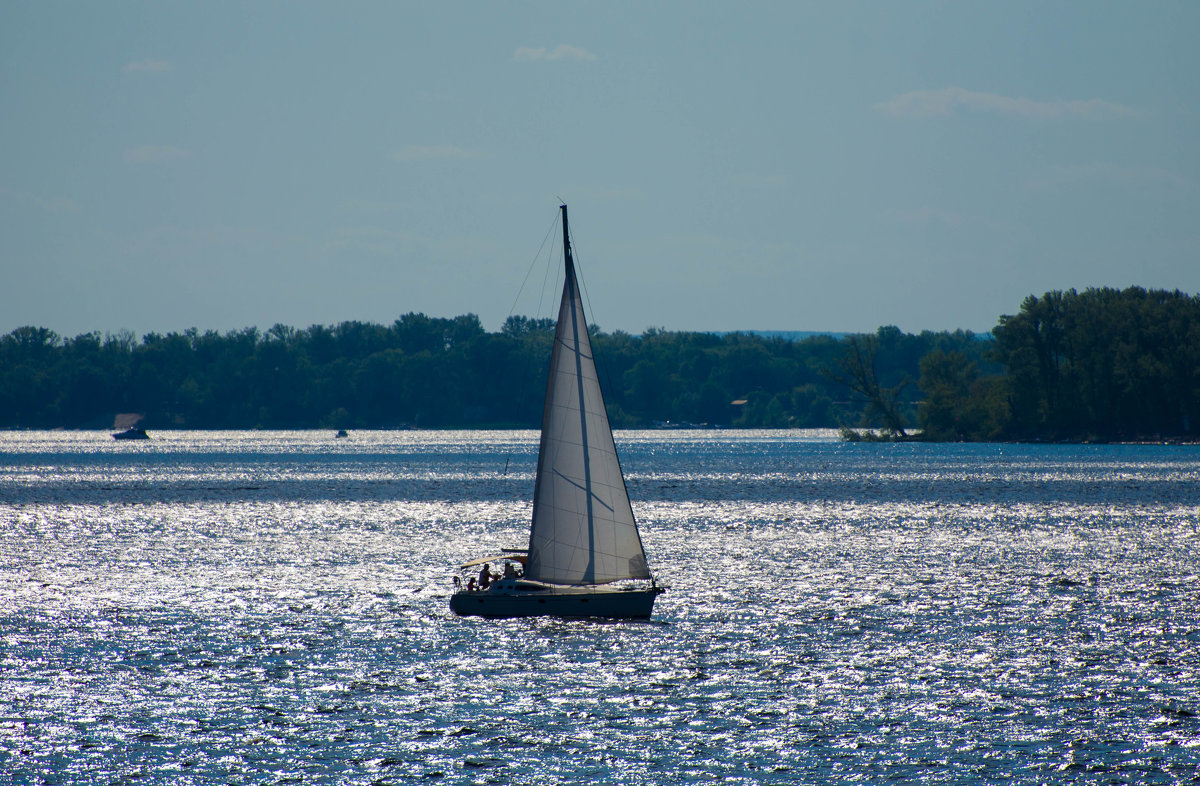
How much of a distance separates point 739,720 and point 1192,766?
9.68 m

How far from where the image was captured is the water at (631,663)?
95.9 feet

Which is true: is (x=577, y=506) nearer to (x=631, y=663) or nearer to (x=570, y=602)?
(x=570, y=602)

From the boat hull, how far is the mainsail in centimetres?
52

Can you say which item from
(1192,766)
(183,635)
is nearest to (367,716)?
(183,635)

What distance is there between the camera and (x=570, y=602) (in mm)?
44031

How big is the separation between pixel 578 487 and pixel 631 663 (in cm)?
634

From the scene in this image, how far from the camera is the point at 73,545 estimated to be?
7912 cm

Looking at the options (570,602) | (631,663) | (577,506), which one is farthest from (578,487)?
(631,663)

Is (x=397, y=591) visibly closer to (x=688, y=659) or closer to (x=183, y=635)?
(x=183, y=635)

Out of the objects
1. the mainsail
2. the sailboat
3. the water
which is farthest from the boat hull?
the water

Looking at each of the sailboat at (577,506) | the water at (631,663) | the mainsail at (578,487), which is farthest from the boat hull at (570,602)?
the water at (631,663)

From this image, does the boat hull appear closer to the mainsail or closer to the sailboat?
the sailboat

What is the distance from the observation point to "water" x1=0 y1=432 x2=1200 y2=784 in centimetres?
2923

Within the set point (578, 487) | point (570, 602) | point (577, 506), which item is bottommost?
point (570, 602)
